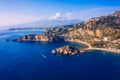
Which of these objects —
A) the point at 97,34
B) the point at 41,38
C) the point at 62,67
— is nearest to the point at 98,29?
the point at 97,34

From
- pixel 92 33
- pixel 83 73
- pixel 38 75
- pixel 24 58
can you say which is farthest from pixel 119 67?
pixel 92 33

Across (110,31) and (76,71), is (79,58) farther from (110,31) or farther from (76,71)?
(110,31)

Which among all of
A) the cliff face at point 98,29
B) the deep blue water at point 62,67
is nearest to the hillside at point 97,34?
the cliff face at point 98,29

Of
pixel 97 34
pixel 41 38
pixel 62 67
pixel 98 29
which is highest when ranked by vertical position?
pixel 98 29

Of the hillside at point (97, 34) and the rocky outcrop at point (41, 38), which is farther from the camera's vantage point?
the rocky outcrop at point (41, 38)

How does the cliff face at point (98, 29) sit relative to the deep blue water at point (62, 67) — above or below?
above

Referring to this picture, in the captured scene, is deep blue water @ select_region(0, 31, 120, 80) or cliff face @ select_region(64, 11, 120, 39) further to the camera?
cliff face @ select_region(64, 11, 120, 39)

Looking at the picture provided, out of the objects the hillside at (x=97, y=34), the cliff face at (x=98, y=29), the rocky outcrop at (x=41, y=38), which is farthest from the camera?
the rocky outcrop at (x=41, y=38)

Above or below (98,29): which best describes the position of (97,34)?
below

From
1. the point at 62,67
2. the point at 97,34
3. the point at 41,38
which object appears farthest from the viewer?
the point at 41,38

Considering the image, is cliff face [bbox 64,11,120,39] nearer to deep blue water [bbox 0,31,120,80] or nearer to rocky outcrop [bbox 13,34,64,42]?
rocky outcrop [bbox 13,34,64,42]

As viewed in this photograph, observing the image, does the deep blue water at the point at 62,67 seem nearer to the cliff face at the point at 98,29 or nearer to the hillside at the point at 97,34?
the hillside at the point at 97,34

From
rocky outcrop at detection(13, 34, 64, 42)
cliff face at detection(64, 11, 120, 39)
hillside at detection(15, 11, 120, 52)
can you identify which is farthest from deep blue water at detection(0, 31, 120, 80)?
rocky outcrop at detection(13, 34, 64, 42)

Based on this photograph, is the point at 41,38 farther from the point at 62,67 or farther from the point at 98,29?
the point at 62,67
